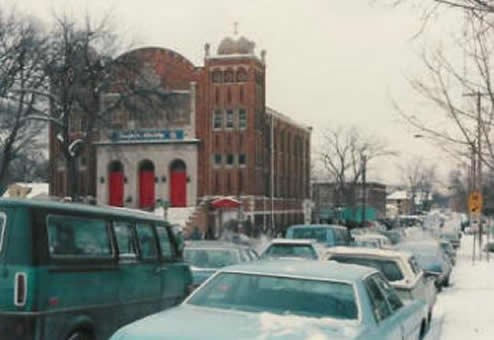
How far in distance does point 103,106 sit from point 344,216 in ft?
152

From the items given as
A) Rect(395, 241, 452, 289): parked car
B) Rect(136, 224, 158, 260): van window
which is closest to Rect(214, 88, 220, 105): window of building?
Rect(395, 241, 452, 289): parked car

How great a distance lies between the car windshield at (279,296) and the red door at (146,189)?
45725 millimetres

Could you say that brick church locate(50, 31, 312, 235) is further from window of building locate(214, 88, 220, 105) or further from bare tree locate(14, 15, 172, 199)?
bare tree locate(14, 15, 172, 199)

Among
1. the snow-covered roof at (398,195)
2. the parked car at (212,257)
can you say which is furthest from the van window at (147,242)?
the snow-covered roof at (398,195)

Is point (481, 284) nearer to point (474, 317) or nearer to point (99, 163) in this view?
point (474, 317)

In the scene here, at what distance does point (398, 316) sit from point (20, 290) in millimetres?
3773

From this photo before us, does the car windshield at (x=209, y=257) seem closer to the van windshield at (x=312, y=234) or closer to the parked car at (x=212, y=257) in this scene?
the parked car at (x=212, y=257)

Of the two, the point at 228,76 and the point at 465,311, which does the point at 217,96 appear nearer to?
the point at 228,76

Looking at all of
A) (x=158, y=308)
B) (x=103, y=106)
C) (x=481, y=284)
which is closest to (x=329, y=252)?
(x=158, y=308)

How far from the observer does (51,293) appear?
764 cm

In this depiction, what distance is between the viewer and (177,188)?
52.9 meters

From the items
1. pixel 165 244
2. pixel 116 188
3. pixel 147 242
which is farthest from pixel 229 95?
pixel 147 242

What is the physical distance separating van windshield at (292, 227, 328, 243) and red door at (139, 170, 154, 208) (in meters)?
28.2

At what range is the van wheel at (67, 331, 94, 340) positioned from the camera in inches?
319
